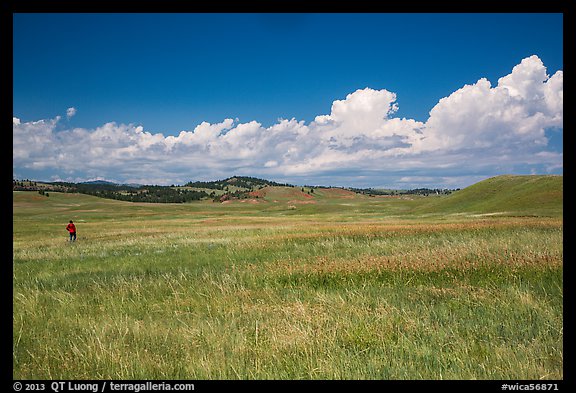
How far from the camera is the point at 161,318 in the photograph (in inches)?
293

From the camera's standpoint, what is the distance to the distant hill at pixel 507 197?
63.6 m

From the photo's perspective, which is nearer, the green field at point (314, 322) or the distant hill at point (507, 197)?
the green field at point (314, 322)

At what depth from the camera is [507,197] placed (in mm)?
74875

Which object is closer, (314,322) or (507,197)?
(314,322)

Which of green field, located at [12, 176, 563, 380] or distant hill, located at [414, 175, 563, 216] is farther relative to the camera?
distant hill, located at [414, 175, 563, 216]

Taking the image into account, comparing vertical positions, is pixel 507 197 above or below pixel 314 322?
below

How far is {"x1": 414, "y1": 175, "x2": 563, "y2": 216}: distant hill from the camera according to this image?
63.6 metres
